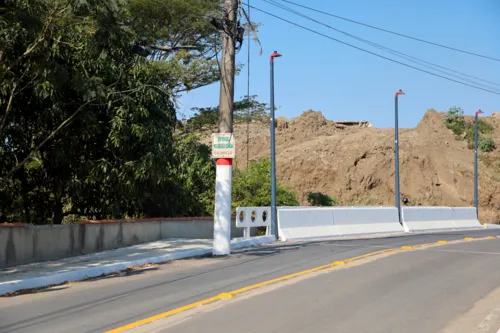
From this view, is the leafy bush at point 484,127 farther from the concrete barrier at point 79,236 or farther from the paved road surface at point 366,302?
the paved road surface at point 366,302

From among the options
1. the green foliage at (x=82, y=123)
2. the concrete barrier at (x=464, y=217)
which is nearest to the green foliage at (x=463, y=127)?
the concrete barrier at (x=464, y=217)

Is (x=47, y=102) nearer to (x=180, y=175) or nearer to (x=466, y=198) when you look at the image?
(x=180, y=175)

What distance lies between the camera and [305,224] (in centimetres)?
2178

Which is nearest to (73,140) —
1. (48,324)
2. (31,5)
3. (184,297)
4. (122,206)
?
(122,206)

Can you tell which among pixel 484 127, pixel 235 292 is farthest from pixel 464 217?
pixel 484 127

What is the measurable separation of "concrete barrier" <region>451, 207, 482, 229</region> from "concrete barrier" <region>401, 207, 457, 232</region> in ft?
1.35

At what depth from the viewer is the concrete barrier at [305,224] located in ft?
68.5

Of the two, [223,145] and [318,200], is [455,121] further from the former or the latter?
[223,145]

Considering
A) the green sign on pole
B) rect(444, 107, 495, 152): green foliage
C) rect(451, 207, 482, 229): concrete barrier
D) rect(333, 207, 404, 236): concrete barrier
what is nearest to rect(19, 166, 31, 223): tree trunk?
the green sign on pole

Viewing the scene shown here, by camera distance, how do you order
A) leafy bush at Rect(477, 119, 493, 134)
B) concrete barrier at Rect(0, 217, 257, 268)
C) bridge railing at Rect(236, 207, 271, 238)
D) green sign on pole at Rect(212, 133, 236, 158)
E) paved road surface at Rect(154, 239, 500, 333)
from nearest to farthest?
paved road surface at Rect(154, 239, 500, 333), concrete barrier at Rect(0, 217, 257, 268), green sign on pole at Rect(212, 133, 236, 158), bridge railing at Rect(236, 207, 271, 238), leafy bush at Rect(477, 119, 493, 134)

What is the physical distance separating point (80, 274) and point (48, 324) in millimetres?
4483

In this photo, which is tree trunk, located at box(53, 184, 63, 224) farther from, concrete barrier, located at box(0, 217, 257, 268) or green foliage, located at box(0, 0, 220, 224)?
concrete barrier, located at box(0, 217, 257, 268)

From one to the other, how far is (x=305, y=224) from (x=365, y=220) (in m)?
4.36

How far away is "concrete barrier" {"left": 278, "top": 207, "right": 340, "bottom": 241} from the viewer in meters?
20.9
